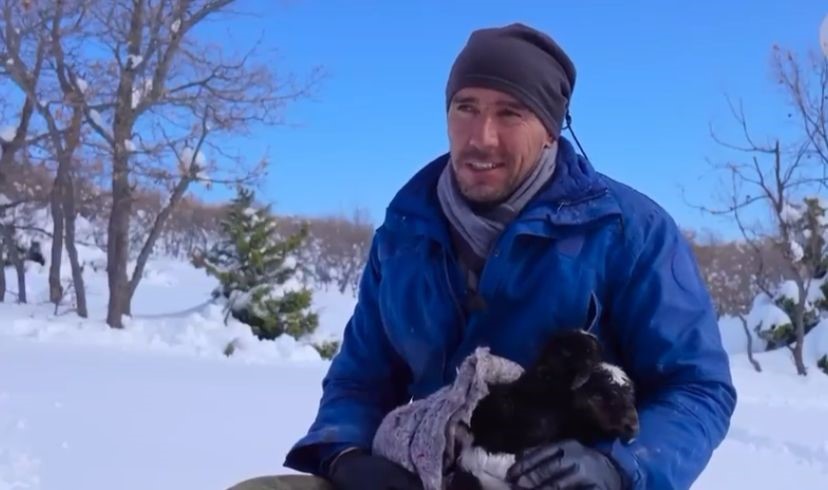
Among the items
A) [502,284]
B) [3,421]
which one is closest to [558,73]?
[502,284]

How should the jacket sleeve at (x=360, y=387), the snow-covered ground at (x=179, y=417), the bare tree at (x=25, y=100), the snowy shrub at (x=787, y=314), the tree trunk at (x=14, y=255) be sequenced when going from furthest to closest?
1. the tree trunk at (x=14, y=255)
2. the snowy shrub at (x=787, y=314)
3. the bare tree at (x=25, y=100)
4. the snow-covered ground at (x=179, y=417)
5. the jacket sleeve at (x=360, y=387)

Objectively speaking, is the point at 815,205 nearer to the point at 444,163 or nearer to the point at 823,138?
the point at 823,138

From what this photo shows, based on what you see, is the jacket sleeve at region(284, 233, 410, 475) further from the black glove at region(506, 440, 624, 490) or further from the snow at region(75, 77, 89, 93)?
the snow at region(75, 77, 89, 93)

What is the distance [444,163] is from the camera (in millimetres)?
2213

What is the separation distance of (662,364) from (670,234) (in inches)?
11.0

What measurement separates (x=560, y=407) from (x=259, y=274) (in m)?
15.8

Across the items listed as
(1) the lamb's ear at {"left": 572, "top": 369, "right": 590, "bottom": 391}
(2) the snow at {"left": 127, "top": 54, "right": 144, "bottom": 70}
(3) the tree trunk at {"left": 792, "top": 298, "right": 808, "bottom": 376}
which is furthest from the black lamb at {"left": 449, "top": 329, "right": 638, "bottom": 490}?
(3) the tree trunk at {"left": 792, "top": 298, "right": 808, "bottom": 376}

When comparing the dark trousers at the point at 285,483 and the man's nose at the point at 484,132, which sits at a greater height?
the man's nose at the point at 484,132

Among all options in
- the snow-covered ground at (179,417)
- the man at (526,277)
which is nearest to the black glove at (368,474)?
the man at (526,277)

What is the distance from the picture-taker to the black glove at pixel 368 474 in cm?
181

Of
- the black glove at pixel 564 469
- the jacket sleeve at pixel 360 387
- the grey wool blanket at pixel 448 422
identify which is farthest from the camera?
the jacket sleeve at pixel 360 387

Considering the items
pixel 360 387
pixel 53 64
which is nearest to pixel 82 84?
pixel 53 64

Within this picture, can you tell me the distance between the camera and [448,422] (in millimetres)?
1733

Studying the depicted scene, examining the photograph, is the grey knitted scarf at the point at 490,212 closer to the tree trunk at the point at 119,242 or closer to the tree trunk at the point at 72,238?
the tree trunk at the point at 119,242
